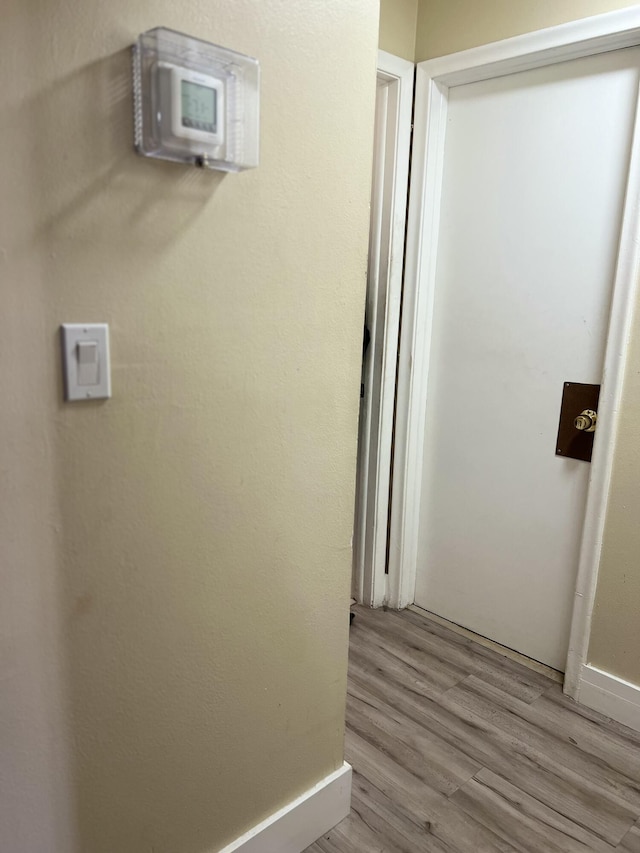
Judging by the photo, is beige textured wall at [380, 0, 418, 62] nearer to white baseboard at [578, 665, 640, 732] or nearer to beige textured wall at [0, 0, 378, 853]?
beige textured wall at [0, 0, 378, 853]

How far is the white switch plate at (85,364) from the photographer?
0.91m

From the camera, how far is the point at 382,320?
2.35m

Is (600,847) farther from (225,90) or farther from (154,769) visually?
(225,90)

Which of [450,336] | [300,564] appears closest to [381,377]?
[450,336]

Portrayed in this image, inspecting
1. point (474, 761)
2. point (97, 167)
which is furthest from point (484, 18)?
point (474, 761)

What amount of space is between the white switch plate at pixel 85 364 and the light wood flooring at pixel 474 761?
4.11 feet

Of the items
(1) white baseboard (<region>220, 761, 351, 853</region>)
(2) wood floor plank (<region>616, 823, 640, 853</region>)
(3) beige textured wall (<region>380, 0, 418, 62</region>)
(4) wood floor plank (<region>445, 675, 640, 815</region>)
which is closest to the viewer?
(1) white baseboard (<region>220, 761, 351, 853</region>)

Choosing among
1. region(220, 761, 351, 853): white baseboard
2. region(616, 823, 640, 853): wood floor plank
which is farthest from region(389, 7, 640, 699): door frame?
region(220, 761, 351, 853): white baseboard

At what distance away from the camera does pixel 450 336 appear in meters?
2.35

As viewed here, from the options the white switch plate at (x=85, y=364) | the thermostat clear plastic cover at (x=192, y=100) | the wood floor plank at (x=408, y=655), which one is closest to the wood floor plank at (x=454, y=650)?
the wood floor plank at (x=408, y=655)

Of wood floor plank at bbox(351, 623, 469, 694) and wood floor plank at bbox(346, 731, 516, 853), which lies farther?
wood floor plank at bbox(351, 623, 469, 694)

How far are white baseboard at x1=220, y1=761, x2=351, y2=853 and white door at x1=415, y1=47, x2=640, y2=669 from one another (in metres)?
1.02

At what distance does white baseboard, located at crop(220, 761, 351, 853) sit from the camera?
1.38 meters

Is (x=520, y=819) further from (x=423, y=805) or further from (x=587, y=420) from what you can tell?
(x=587, y=420)
